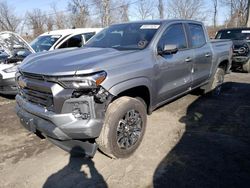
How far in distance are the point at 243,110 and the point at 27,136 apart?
14.0 ft

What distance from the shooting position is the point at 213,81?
681 cm

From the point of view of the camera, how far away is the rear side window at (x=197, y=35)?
5555 millimetres

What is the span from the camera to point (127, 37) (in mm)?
4730

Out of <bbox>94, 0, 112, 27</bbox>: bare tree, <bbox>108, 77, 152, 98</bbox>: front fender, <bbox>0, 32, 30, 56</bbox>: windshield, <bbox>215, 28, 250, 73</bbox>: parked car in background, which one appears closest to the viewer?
<bbox>108, 77, 152, 98</bbox>: front fender

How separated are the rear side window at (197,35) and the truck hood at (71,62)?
1952 millimetres

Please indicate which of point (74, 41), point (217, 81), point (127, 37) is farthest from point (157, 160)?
point (74, 41)

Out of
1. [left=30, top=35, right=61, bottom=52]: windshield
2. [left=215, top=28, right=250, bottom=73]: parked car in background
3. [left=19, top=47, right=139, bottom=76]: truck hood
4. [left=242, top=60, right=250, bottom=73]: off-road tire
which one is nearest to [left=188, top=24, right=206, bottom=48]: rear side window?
[left=19, top=47, right=139, bottom=76]: truck hood

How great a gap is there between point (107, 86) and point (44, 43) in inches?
231

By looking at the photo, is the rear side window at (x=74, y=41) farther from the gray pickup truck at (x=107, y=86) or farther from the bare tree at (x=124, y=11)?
the bare tree at (x=124, y=11)

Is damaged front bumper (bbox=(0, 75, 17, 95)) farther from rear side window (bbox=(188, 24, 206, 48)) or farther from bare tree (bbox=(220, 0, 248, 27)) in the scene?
bare tree (bbox=(220, 0, 248, 27))

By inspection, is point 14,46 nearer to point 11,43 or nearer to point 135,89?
point 11,43

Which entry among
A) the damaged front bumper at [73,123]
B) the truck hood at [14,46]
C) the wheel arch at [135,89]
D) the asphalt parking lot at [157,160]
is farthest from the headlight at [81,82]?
the truck hood at [14,46]

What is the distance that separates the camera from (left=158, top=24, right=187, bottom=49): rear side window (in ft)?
15.1

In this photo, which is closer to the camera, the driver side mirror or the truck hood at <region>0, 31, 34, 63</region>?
the driver side mirror
